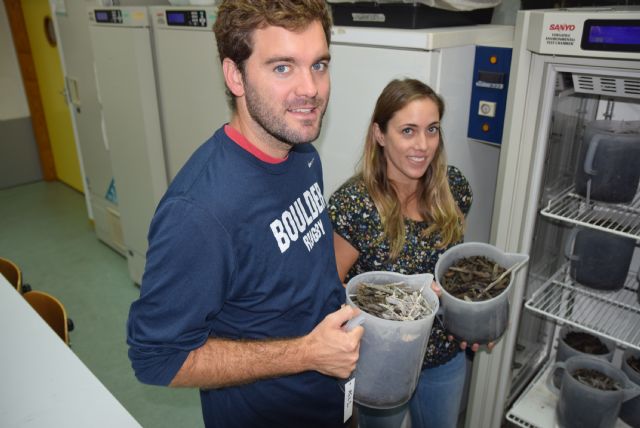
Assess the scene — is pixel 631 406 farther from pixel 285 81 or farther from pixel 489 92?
pixel 285 81

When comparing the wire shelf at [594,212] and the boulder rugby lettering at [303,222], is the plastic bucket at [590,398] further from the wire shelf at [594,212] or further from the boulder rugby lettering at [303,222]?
the boulder rugby lettering at [303,222]

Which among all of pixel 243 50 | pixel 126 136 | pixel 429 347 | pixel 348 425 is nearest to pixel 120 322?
pixel 126 136

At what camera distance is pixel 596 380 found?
173 cm

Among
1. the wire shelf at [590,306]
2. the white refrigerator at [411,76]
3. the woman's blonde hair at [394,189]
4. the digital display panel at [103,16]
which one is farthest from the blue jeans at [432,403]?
the digital display panel at [103,16]

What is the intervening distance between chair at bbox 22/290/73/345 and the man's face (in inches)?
47.7

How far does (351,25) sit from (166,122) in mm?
1563

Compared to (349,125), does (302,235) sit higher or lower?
lower

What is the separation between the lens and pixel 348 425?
1631 millimetres

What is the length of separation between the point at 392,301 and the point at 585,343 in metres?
1.22

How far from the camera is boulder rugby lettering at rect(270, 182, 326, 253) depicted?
3.88 ft

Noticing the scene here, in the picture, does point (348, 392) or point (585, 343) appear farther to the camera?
point (585, 343)

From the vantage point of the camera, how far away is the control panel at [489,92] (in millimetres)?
1644

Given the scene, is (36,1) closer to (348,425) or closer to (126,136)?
(126,136)

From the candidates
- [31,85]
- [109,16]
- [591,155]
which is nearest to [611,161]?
[591,155]
